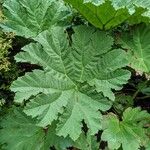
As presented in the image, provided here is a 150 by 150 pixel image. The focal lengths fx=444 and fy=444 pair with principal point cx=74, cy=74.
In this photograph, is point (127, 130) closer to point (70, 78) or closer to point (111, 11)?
point (70, 78)

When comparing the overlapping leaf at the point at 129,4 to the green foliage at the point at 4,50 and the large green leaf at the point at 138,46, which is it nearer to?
the large green leaf at the point at 138,46

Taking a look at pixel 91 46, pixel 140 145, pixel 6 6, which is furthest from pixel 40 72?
pixel 140 145

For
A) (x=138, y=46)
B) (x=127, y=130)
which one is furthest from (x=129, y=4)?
(x=127, y=130)

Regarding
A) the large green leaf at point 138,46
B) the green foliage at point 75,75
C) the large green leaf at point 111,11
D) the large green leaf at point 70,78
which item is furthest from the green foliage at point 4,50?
the large green leaf at point 138,46

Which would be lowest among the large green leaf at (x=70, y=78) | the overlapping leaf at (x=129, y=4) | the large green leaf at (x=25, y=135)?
the large green leaf at (x=25, y=135)

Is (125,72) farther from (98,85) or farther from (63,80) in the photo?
(63,80)

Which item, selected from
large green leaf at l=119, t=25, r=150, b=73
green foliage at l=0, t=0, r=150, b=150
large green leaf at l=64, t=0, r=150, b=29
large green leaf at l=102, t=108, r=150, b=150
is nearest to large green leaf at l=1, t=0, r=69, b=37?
green foliage at l=0, t=0, r=150, b=150
